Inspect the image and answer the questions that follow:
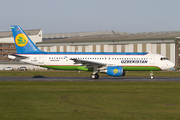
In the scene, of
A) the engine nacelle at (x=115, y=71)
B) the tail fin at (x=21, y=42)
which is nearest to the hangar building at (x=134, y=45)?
the tail fin at (x=21, y=42)

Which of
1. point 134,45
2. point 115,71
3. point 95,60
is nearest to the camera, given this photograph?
point 115,71

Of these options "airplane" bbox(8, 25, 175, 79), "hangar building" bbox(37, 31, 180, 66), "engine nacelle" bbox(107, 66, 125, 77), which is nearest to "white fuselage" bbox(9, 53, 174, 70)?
"airplane" bbox(8, 25, 175, 79)

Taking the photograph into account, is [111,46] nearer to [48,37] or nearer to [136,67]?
[136,67]

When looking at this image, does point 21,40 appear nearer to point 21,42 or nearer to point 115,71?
point 21,42

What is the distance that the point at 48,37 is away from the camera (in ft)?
505

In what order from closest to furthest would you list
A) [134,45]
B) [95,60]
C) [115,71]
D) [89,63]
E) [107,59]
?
[115,71], [89,63], [107,59], [95,60], [134,45]

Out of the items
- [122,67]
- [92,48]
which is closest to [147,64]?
[122,67]

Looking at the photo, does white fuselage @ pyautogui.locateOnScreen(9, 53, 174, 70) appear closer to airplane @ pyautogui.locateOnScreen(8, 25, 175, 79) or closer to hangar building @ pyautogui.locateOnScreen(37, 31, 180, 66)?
airplane @ pyautogui.locateOnScreen(8, 25, 175, 79)

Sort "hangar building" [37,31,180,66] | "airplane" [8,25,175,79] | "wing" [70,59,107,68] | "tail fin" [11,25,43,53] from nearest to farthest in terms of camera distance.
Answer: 1. "wing" [70,59,107,68]
2. "airplane" [8,25,175,79]
3. "tail fin" [11,25,43,53]
4. "hangar building" [37,31,180,66]

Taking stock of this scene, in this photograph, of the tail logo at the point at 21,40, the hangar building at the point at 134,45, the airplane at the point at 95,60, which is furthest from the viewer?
the hangar building at the point at 134,45

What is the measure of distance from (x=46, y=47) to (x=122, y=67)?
62635mm

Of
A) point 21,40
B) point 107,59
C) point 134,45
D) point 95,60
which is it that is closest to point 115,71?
point 107,59

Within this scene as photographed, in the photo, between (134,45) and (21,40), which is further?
(134,45)

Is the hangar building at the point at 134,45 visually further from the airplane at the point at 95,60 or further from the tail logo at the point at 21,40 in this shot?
the airplane at the point at 95,60
